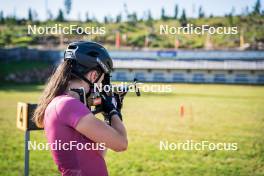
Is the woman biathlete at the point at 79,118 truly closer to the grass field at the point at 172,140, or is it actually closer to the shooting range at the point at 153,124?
the shooting range at the point at 153,124

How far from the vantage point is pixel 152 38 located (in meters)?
58.2

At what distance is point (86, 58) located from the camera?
7.83 ft

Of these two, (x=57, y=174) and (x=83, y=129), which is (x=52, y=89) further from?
(x=57, y=174)

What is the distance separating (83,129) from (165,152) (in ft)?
20.6

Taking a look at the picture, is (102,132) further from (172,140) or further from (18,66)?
(18,66)

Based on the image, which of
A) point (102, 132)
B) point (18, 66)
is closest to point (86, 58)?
point (102, 132)

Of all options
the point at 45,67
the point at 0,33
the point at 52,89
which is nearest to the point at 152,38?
the point at 45,67

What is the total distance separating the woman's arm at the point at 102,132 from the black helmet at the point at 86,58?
1.13 feet

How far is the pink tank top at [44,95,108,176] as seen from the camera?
2143mm

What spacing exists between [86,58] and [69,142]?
20.8 inches

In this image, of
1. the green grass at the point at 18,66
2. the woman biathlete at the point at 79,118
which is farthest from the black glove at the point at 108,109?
the green grass at the point at 18,66

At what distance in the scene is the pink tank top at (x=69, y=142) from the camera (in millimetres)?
2143

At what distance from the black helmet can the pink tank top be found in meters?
0.23

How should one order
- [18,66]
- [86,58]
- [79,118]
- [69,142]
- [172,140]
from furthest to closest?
[18,66]
[172,140]
[86,58]
[69,142]
[79,118]
